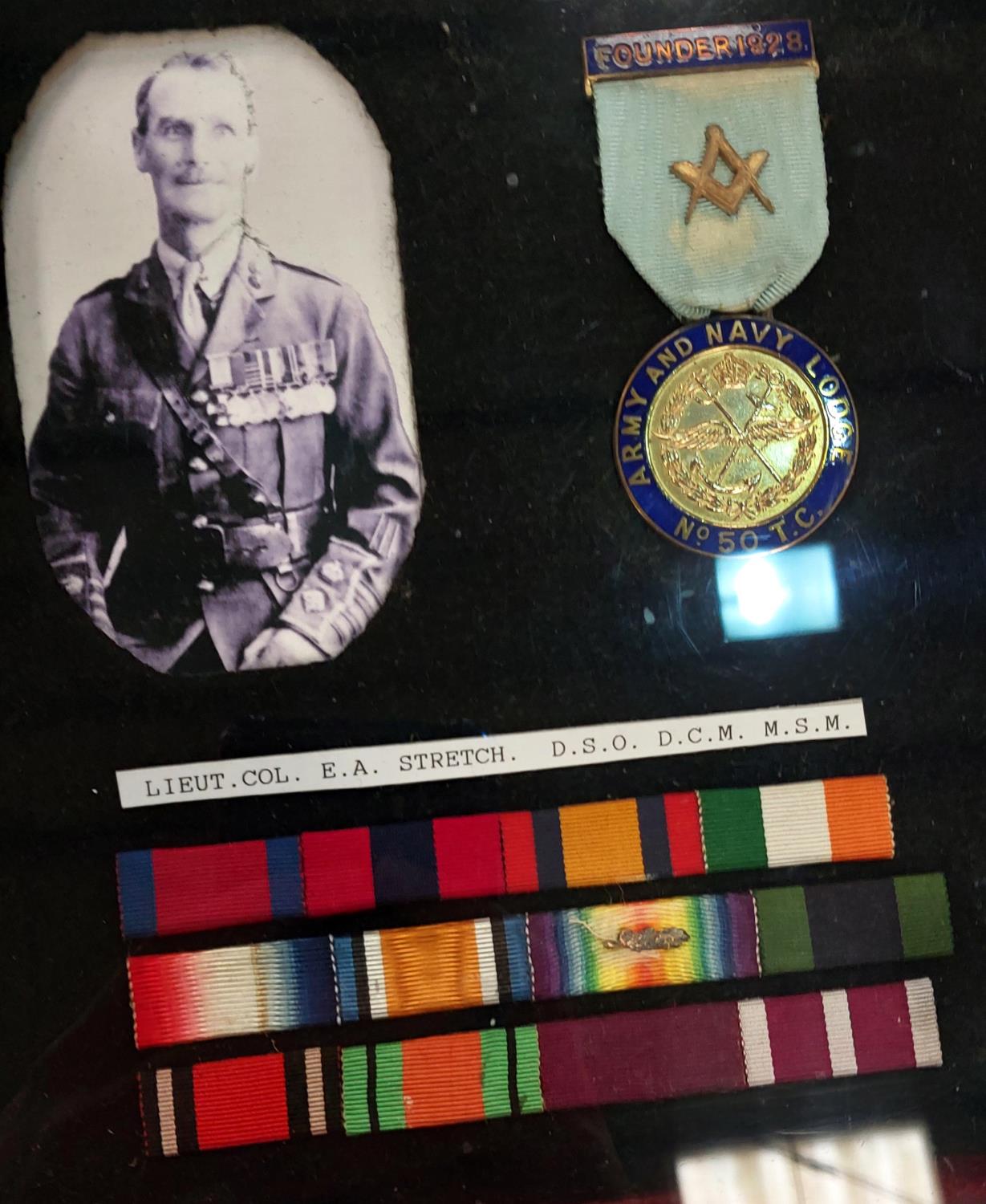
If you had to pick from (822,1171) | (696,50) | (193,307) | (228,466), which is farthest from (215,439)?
(822,1171)

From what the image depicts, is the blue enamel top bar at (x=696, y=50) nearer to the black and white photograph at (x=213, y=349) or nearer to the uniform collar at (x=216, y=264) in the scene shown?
the black and white photograph at (x=213, y=349)

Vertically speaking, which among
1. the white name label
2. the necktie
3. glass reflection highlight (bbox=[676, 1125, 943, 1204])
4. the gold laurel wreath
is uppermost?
the necktie

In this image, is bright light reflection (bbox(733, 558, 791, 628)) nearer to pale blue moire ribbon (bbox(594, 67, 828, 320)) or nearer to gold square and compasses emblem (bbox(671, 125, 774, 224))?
pale blue moire ribbon (bbox(594, 67, 828, 320))

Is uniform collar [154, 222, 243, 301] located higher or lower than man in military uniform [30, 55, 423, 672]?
higher

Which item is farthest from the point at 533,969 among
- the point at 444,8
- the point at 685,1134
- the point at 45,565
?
the point at 444,8

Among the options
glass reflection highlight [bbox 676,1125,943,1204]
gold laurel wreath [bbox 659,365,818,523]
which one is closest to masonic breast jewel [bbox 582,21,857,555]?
gold laurel wreath [bbox 659,365,818,523]

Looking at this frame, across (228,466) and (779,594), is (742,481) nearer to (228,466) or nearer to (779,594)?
(779,594)

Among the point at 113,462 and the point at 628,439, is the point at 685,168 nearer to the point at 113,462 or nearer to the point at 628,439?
the point at 628,439
